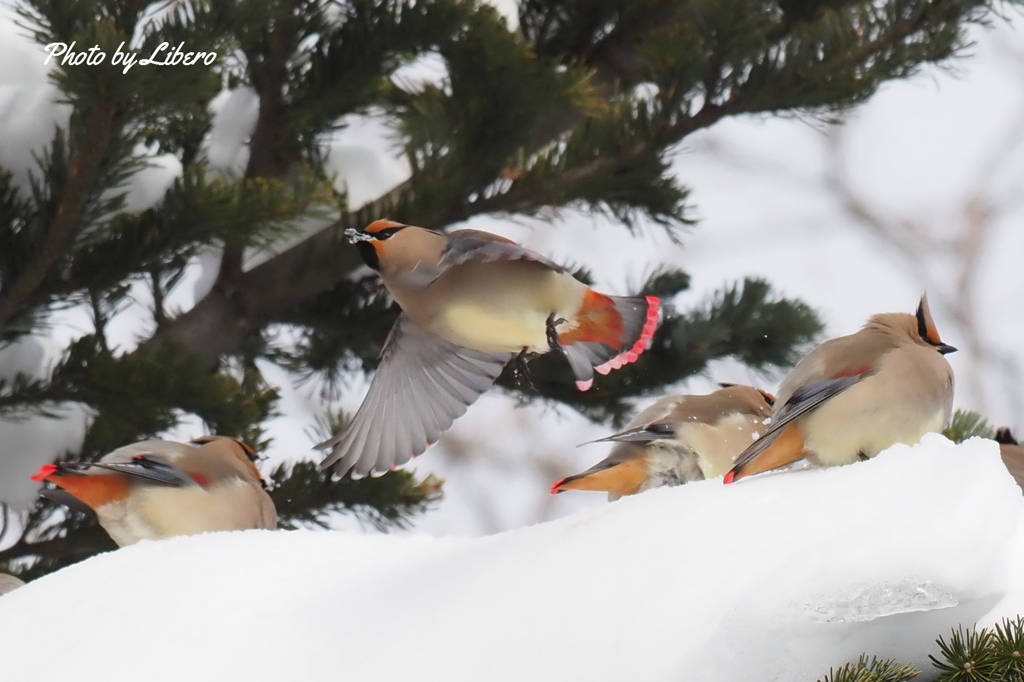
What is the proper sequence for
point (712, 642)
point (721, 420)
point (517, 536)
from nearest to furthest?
point (712, 642), point (517, 536), point (721, 420)

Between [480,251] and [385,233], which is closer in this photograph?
[480,251]

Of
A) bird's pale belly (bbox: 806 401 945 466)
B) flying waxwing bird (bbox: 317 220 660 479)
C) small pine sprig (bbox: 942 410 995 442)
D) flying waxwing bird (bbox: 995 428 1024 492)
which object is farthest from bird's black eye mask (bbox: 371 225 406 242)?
small pine sprig (bbox: 942 410 995 442)

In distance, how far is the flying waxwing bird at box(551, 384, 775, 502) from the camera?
2184 millimetres

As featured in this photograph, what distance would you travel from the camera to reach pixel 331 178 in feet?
8.41

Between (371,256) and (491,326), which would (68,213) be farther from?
(491,326)

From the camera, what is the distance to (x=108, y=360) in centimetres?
239

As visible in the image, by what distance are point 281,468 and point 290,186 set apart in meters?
0.60

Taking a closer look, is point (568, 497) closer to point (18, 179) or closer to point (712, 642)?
point (18, 179)

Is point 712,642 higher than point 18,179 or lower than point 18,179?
lower

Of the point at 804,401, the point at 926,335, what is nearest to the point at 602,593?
the point at 804,401

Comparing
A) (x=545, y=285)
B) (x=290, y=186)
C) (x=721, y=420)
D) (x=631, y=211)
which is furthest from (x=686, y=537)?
(x=631, y=211)

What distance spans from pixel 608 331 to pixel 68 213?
0.94 m

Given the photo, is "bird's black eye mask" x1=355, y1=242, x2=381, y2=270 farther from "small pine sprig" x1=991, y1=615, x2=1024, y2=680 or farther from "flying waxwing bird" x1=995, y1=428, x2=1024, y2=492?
"small pine sprig" x1=991, y1=615, x2=1024, y2=680

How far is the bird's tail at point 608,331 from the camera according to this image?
6.43 feet
